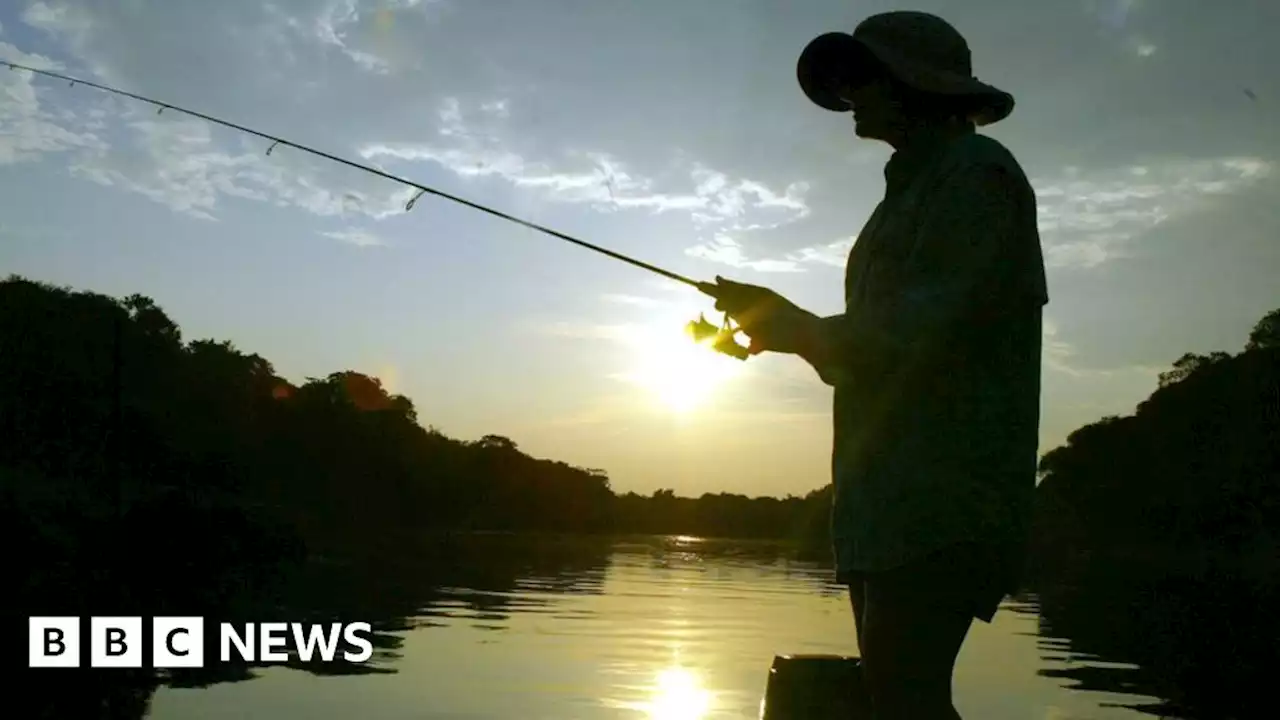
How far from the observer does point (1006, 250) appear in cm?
293

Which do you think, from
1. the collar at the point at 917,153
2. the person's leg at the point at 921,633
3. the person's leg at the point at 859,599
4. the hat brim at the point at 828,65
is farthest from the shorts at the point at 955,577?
the hat brim at the point at 828,65

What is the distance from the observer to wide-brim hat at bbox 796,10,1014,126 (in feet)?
10.4

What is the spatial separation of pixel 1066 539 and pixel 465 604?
4052 inches

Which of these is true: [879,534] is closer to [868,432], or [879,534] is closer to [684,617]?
[868,432]

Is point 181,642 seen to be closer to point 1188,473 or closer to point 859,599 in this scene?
point 859,599

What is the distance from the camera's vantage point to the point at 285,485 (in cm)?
11450

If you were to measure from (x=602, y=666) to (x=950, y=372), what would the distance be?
15839mm

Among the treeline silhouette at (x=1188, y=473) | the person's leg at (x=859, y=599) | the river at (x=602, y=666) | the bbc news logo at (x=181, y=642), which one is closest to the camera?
the person's leg at (x=859, y=599)

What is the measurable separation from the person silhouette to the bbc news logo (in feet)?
47.3

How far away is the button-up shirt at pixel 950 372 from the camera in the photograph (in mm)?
2865

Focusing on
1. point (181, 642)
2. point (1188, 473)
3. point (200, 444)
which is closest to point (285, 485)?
point (200, 444)

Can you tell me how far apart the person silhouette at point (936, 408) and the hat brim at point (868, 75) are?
0.05ft

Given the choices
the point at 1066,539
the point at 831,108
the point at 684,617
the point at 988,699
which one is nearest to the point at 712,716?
the point at 988,699

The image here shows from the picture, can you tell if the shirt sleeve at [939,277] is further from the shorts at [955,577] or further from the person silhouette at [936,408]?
the shorts at [955,577]
